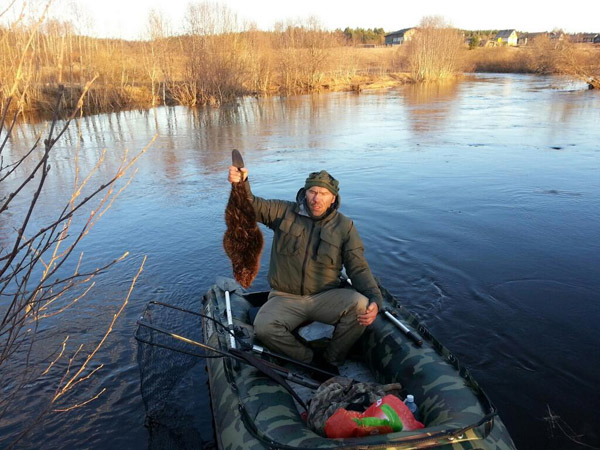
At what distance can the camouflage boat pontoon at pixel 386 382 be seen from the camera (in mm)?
2578

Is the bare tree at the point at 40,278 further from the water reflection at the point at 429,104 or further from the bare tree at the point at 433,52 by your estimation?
the bare tree at the point at 433,52

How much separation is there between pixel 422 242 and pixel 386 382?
4119mm

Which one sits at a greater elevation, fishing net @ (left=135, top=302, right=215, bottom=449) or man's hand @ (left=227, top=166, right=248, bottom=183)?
man's hand @ (left=227, top=166, right=248, bottom=183)

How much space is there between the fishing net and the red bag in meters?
1.33

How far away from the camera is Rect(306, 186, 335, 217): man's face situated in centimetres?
402

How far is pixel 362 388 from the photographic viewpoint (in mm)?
3125

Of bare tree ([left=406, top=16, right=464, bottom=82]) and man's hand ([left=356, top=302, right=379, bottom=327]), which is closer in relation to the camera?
man's hand ([left=356, top=302, right=379, bottom=327])

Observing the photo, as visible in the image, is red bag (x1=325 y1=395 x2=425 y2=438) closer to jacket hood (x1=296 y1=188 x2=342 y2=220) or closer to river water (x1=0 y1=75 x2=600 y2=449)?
river water (x1=0 y1=75 x2=600 y2=449)

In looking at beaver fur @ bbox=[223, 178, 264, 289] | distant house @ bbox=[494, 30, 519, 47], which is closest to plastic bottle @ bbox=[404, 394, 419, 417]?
beaver fur @ bbox=[223, 178, 264, 289]

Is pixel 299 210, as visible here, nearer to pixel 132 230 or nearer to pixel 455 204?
pixel 132 230

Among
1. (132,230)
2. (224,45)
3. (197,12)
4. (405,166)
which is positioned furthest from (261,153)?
(197,12)

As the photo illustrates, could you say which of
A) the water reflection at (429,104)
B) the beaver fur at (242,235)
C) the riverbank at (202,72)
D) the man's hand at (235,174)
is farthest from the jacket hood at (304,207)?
the riverbank at (202,72)

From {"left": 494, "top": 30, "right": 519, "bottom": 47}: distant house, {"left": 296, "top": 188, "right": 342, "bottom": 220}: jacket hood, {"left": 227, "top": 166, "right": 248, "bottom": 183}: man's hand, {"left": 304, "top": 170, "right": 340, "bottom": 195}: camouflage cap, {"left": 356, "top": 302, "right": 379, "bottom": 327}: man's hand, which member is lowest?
{"left": 356, "top": 302, "right": 379, "bottom": 327}: man's hand

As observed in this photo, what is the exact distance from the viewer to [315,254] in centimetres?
405
